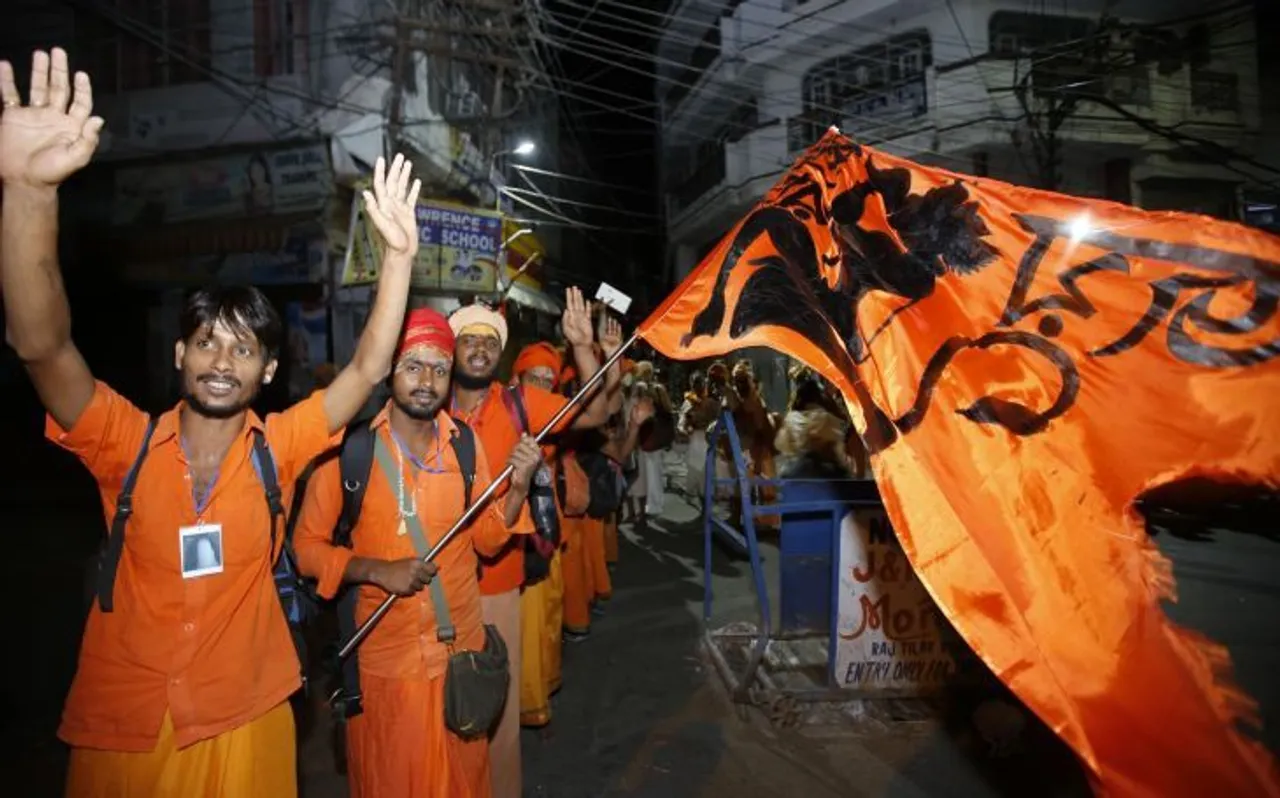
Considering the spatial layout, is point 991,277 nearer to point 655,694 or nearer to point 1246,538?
point 655,694

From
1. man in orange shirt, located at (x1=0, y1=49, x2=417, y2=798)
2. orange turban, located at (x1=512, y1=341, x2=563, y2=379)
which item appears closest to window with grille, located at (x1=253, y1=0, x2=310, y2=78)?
orange turban, located at (x1=512, y1=341, x2=563, y2=379)

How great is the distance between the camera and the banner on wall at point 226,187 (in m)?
11.5

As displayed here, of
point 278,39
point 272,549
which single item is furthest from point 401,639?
point 278,39

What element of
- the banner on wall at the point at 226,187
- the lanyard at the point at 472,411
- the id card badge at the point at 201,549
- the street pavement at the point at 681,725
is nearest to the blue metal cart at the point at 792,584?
the street pavement at the point at 681,725

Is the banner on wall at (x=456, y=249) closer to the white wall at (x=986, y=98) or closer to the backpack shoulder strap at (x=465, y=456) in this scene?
the backpack shoulder strap at (x=465, y=456)

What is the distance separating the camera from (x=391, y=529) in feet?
8.73

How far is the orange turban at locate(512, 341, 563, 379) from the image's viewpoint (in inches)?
222

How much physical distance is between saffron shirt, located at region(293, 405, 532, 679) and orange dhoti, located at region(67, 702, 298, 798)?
47cm

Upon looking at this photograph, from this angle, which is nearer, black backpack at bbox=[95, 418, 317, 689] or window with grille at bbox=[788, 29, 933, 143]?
black backpack at bbox=[95, 418, 317, 689]

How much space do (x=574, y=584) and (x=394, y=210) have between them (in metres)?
4.31

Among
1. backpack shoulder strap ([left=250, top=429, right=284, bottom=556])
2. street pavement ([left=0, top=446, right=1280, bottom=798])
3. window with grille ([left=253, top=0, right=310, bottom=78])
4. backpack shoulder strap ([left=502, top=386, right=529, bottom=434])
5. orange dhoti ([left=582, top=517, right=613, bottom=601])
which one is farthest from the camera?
window with grille ([left=253, top=0, right=310, bottom=78])

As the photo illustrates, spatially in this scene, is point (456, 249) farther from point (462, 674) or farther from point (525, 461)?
point (462, 674)

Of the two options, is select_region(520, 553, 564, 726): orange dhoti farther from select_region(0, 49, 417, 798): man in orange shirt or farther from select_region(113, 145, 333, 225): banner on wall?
select_region(113, 145, 333, 225): banner on wall

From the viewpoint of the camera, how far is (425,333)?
9.26 feet
